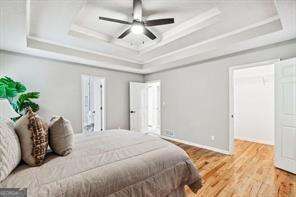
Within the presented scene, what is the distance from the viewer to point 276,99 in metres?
2.85

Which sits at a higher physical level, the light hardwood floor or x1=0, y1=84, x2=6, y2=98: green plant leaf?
x1=0, y1=84, x2=6, y2=98: green plant leaf

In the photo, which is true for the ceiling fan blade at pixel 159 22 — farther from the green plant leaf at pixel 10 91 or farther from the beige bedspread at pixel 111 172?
the green plant leaf at pixel 10 91

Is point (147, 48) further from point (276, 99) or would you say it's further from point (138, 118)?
point (276, 99)

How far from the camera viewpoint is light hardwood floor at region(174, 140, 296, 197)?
81.7 inches

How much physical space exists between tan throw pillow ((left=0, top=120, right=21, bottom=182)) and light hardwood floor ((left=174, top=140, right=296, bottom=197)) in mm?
1957

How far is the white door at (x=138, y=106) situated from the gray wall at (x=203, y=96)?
2.84 ft

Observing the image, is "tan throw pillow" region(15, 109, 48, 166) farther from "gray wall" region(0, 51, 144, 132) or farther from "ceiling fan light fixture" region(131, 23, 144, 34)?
"gray wall" region(0, 51, 144, 132)

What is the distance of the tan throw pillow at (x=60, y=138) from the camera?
1432 millimetres

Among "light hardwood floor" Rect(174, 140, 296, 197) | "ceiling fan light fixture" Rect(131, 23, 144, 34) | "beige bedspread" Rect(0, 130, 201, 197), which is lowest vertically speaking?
"light hardwood floor" Rect(174, 140, 296, 197)

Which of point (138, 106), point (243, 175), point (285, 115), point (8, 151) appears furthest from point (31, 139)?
point (138, 106)

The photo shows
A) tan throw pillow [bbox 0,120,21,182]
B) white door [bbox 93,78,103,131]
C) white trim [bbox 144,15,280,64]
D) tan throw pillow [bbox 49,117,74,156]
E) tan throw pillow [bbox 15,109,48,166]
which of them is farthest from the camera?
white door [bbox 93,78,103,131]

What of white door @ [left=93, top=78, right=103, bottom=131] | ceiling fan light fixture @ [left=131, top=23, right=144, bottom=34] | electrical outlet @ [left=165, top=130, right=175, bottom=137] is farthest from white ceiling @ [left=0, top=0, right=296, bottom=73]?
electrical outlet @ [left=165, top=130, right=175, bottom=137]

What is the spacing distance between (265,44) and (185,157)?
9.58ft

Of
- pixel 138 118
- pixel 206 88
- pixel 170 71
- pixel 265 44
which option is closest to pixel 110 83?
pixel 138 118
